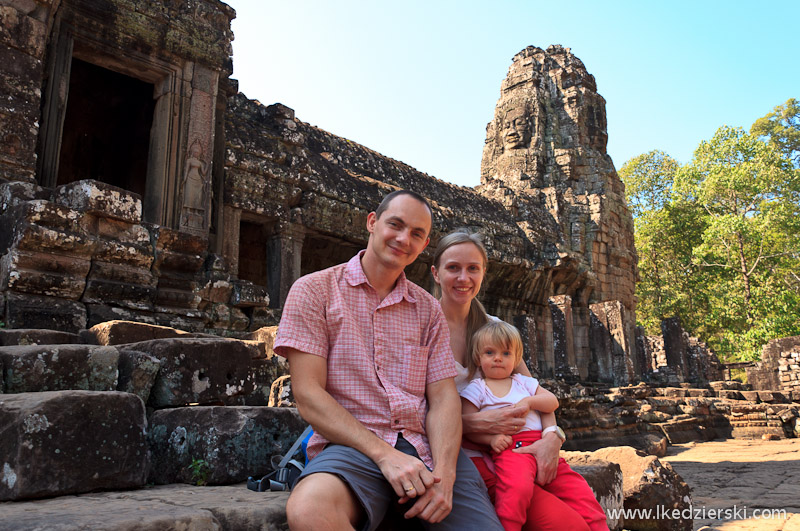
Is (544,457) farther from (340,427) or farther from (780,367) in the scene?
(780,367)

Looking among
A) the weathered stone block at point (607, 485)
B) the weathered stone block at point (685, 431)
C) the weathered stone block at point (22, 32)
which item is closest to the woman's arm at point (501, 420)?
the weathered stone block at point (607, 485)

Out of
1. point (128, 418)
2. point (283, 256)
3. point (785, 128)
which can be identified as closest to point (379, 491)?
point (128, 418)

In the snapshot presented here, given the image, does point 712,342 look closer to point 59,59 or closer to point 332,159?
point 332,159

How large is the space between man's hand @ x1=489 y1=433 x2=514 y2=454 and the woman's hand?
0.03m

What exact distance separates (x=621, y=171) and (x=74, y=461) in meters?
33.1

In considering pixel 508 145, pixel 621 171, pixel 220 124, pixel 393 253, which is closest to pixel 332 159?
pixel 220 124

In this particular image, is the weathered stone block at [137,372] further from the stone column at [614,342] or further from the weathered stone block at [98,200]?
the stone column at [614,342]

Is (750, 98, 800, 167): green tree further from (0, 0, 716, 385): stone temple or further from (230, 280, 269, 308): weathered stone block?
(230, 280, 269, 308): weathered stone block

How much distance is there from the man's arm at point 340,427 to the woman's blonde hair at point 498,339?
2.55ft

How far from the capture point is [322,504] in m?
1.57

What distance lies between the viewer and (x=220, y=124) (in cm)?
845

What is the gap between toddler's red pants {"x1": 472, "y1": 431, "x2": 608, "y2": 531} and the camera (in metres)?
2.04

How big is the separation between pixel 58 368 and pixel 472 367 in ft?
5.79

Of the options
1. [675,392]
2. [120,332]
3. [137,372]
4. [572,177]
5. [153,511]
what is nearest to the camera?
[153,511]
